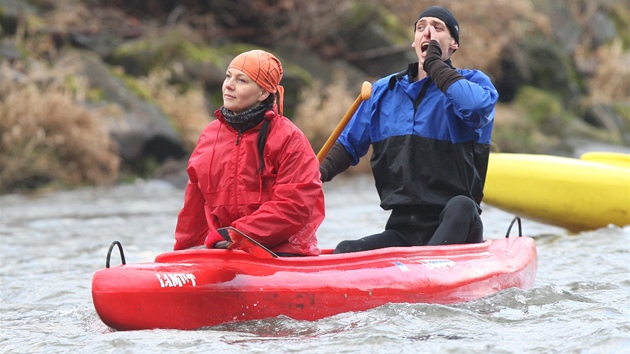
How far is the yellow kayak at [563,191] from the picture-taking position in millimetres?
7449

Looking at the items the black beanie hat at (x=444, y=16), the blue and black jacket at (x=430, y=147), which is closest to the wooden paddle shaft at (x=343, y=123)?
the blue and black jacket at (x=430, y=147)

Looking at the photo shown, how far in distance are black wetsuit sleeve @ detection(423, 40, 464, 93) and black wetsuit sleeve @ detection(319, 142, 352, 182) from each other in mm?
599

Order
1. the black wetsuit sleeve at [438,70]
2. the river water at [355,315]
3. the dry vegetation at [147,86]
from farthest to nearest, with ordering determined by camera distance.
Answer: the dry vegetation at [147,86], the black wetsuit sleeve at [438,70], the river water at [355,315]

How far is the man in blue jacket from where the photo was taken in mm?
4727

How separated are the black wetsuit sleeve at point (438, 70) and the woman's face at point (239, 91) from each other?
93cm

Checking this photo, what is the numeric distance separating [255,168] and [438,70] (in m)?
1.06

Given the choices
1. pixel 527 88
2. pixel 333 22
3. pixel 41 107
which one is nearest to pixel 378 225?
pixel 41 107

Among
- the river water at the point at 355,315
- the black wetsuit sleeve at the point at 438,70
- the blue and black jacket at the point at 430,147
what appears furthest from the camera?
the blue and black jacket at the point at 430,147

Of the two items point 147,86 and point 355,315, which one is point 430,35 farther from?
point 147,86

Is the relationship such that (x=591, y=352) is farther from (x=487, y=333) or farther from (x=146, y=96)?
(x=146, y=96)

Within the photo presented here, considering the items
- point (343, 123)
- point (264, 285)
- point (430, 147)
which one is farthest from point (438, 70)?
point (264, 285)

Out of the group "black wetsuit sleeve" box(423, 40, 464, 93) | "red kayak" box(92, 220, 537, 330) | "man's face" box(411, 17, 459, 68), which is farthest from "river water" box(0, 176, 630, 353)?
"man's face" box(411, 17, 459, 68)

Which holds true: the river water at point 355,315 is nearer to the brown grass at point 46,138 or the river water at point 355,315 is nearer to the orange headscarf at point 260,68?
the orange headscarf at point 260,68

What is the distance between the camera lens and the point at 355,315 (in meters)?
4.18
